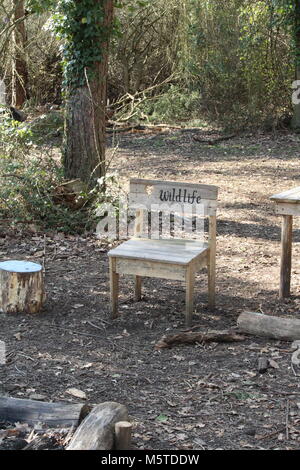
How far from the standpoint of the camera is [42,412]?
3686 millimetres

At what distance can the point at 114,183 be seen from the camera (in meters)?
8.30

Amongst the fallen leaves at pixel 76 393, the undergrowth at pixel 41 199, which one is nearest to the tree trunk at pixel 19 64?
the undergrowth at pixel 41 199

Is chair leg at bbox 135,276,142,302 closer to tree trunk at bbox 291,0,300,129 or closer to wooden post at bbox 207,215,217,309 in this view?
wooden post at bbox 207,215,217,309

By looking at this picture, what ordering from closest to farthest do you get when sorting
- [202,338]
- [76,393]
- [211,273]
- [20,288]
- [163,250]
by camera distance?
1. [76,393]
2. [202,338]
3. [163,250]
4. [20,288]
5. [211,273]

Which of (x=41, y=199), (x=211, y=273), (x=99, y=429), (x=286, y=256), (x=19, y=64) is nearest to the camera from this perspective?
(x=99, y=429)

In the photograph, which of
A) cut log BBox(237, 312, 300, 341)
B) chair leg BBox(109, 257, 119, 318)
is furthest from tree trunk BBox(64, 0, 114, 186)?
cut log BBox(237, 312, 300, 341)

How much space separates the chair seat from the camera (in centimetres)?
525

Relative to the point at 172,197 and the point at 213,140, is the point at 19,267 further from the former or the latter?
Result: the point at 213,140

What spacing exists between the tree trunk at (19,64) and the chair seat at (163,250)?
10.2 meters

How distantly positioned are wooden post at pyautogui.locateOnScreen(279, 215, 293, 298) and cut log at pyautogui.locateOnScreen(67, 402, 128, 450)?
278 cm

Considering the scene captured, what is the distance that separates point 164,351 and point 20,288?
1348mm

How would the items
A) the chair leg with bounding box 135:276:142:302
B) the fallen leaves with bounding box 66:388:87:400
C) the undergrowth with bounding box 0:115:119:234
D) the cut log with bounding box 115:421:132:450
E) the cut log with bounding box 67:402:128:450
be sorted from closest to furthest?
the cut log with bounding box 67:402:128:450 → the cut log with bounding box 115:421:132:450 → the fallen leaves with bounding box 66:388:87:400 → the chair leg with bounding box 135:276:142:302 → the undergrowth with bounding box 0:115:119:234

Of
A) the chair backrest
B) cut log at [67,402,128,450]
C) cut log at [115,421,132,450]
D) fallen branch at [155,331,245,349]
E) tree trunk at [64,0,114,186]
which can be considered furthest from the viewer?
tree trunk at [64,0,114,186]

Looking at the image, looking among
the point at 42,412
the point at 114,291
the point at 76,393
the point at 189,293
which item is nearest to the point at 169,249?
the point at 189,293
